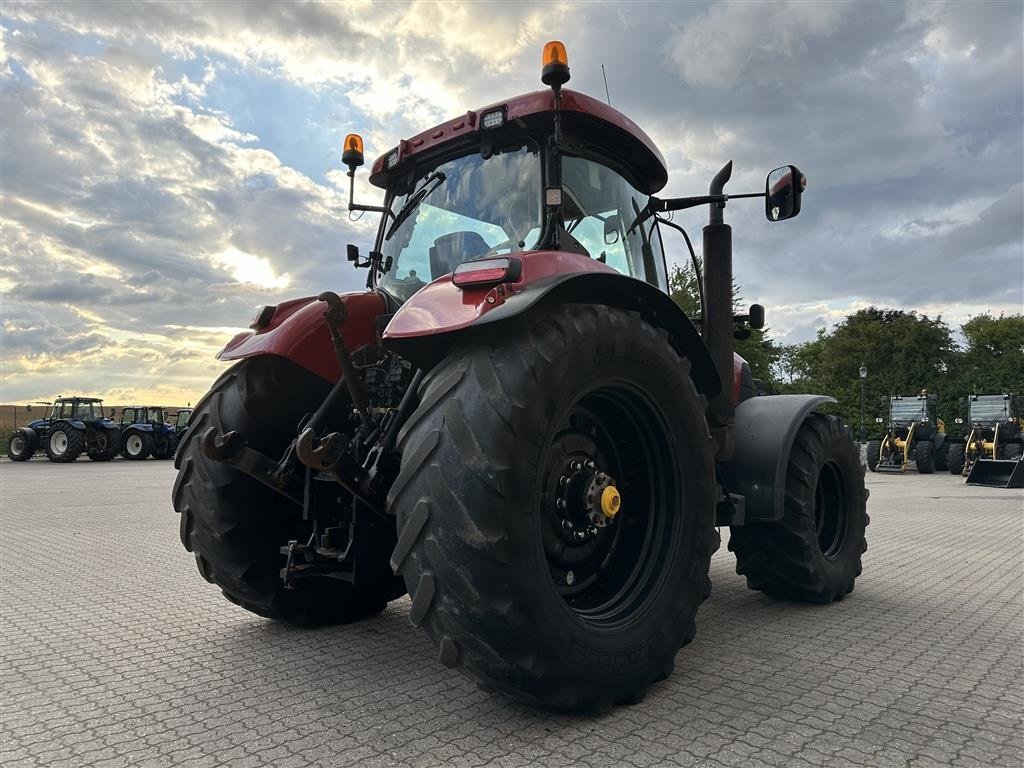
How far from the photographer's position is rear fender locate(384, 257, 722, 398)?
7.87ft

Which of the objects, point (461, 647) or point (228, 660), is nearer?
point (461, 647)

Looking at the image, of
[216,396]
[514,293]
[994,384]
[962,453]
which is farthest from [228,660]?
[994,384]

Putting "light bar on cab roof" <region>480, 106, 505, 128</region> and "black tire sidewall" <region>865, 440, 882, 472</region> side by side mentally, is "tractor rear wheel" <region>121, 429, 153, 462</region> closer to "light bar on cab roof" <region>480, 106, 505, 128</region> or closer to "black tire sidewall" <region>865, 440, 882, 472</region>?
"black tire sidewall" <region>865, 440, 882, 472</region>

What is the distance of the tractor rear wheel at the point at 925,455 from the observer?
20359 millimetres

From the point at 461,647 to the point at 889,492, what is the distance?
1433 centimetres

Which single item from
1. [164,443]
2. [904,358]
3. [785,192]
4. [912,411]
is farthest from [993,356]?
[785,192]

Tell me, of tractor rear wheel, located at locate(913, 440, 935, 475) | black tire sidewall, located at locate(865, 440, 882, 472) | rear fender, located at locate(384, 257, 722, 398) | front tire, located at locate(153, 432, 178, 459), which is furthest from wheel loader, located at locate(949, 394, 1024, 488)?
front tire, located at locate(153, 432, 178, 459)

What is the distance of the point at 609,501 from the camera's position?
2689 mm

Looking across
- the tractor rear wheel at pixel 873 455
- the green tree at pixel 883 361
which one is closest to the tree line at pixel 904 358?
the green tree at pixel 883 361

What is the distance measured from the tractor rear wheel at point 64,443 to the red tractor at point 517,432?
22509 mm

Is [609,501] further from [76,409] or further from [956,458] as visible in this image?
[76,409]

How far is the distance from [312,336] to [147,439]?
77.1 ft

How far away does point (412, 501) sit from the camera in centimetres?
231

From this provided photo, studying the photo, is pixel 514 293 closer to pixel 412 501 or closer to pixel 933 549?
pixel 412 501
